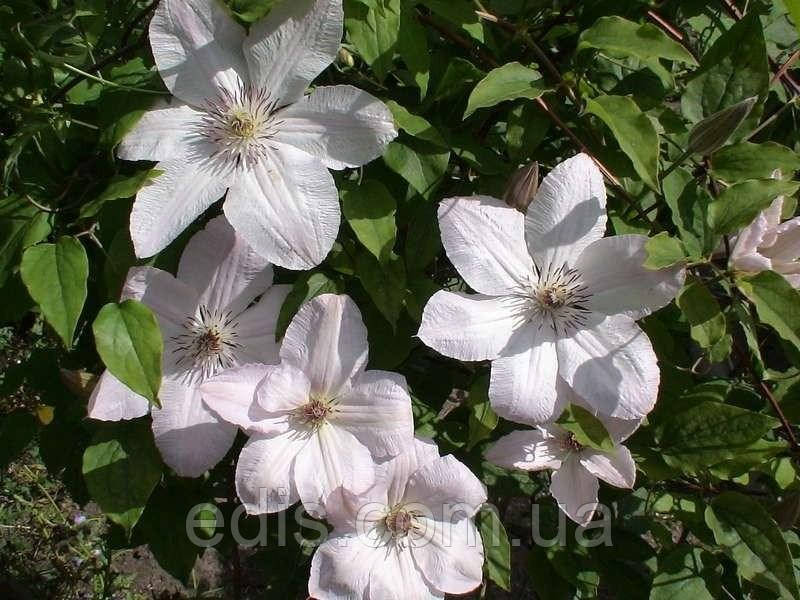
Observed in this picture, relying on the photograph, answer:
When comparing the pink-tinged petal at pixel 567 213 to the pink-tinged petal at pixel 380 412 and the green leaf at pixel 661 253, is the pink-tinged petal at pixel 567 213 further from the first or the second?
the pink-tinged petal at pixel 380 412

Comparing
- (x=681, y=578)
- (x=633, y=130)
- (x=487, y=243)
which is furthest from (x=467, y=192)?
(x=681, y=578)

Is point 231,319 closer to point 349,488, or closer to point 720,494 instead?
point 349,488

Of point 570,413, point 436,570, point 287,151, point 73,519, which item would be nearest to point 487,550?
point 436,570

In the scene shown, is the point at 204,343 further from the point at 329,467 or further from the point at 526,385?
the point at 526,385

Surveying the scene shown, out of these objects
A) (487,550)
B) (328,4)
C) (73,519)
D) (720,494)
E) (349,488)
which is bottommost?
(73,519)

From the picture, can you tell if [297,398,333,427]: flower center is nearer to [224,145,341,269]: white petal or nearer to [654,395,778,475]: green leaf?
[224,145,341,269]: white petal

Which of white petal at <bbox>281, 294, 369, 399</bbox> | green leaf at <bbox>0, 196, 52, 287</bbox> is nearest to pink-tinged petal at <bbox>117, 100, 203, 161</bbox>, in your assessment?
green leaf at <bbox>0, 196, 52, 287</bbox>
